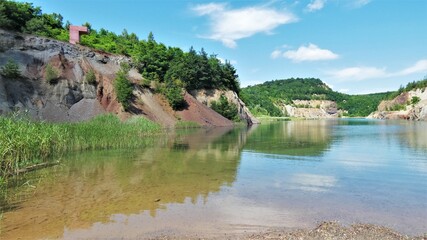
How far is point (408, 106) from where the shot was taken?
148500 millimetres

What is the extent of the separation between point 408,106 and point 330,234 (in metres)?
162

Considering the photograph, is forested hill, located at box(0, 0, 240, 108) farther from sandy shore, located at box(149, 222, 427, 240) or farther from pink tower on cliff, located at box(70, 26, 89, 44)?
sandy shore, located at box(149, 222, 427, 240)

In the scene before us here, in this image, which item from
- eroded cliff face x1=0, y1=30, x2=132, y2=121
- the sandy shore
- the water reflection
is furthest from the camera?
eroded cliff face x1=0, y1=30, x2=132, y2=121

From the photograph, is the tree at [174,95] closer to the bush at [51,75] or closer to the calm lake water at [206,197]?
the bush at [51,75]

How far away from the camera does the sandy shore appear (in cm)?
747

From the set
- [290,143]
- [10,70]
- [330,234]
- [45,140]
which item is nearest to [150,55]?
[10,70]

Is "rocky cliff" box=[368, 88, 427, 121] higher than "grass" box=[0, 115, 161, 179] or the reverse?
higher

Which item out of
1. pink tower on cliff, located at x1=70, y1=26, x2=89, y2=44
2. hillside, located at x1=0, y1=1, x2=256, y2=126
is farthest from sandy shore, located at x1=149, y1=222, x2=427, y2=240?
pink tower on cliff, located at x1=70, y1=26, x2=89, y2=44

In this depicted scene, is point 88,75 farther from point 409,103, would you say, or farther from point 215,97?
point 409,103

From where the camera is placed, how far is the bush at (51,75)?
42438 mm

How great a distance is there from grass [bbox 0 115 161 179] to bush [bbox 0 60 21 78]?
17.6 metres

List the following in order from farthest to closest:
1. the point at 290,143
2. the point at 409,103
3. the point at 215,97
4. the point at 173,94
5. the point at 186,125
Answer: the point at 409,103, the point at 215,97, the point at 173,94, the point at 186,125, the point at 290,143

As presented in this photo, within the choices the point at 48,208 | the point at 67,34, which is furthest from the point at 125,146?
the point at 67,34

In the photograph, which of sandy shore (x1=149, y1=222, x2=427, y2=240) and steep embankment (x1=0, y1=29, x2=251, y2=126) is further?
steep embankment (x1=0, y1=29, x2=251, y2=126)
